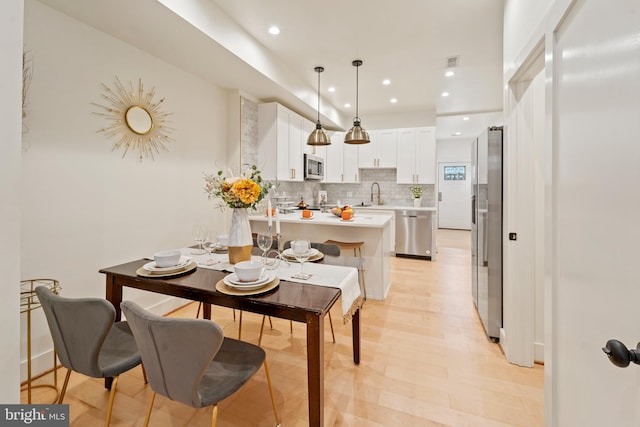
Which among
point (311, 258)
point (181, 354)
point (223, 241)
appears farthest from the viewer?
point (223, 241)

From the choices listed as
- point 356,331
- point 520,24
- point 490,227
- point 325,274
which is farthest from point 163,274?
point 520,24

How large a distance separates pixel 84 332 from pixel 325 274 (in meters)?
1.19

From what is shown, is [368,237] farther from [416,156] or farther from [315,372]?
[416,156]

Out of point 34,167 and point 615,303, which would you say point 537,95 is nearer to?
point 615,303

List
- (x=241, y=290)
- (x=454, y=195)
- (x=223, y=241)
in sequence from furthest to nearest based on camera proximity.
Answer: (x=454, y=195) < (x=223, y=241) < (x=241, y=290)

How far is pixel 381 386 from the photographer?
1.91 metres

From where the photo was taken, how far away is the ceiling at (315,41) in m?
2.33

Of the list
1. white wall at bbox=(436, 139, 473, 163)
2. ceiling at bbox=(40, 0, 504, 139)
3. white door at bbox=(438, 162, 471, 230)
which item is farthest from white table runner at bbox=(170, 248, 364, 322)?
white door at bbox=(438, 162, 471, 230)

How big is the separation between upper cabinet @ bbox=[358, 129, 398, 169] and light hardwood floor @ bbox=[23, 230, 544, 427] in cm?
359

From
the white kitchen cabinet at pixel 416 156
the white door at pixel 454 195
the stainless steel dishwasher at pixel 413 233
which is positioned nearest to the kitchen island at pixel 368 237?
the stainless steel dishwasher at pixel 413 233

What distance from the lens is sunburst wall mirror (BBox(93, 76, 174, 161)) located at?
2.49 metres

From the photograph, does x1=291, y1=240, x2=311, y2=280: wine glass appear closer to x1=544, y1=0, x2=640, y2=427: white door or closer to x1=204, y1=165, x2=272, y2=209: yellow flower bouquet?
x1=204, y1=165, x2=272, y2=209: yellow flower bouquet

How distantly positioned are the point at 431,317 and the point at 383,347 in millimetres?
814

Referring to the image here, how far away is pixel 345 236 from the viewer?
3447mm
